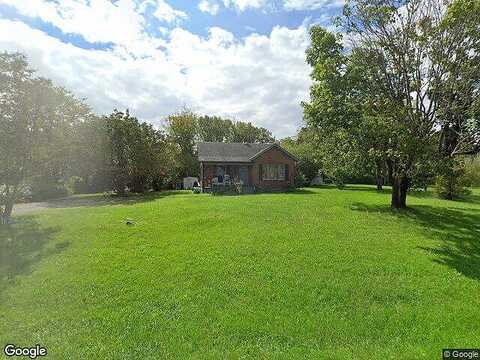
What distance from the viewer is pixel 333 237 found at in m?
12.3

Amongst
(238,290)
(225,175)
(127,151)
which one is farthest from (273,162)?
(238,290)

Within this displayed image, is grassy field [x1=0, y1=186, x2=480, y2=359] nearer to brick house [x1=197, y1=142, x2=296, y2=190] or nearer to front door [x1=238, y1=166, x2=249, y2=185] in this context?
brick house [x1=197, y1=142, x2=296, y2=190]

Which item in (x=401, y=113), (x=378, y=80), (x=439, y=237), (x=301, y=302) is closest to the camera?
(x=301, y=302)

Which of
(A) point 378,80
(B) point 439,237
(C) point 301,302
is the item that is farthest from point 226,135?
(C) point 301,302

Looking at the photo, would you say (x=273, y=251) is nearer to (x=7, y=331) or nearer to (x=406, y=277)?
(x=406, y=277)

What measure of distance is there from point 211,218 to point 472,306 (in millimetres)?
10052

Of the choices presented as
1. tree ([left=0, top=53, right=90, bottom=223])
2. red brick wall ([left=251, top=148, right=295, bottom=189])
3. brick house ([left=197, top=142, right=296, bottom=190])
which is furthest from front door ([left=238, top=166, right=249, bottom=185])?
tree ([left=0, top=53, right=90, bottom=223])

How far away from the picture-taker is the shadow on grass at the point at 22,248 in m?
9.38

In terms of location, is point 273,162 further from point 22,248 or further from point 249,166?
point 22,248

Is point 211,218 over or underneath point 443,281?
over

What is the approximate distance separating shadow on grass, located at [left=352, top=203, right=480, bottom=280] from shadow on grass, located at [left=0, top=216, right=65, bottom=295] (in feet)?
42.5

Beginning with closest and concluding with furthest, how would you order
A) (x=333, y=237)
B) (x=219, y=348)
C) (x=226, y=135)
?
1. (x=219, y=348)
2. (x=333, y=237)
3. (x=226, y=135)

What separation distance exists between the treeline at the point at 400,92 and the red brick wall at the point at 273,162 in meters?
16.2

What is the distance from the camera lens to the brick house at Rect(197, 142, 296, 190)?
3416cm
